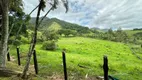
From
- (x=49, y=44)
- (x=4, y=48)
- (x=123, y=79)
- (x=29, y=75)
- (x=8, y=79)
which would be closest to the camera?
(x=8, y=79)

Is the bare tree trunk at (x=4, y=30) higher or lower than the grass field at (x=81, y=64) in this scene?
higher

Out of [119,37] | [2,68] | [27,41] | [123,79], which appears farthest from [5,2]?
[119,37]

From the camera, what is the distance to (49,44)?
55.6 meters

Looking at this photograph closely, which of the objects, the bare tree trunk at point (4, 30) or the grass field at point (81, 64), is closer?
the bare tree trunk at point (4, 30)

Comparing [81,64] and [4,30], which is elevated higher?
[4,30]

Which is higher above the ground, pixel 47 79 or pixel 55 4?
pixel 55 4

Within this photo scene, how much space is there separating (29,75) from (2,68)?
75.2 inches

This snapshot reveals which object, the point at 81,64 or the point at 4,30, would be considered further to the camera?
the point at 81,64

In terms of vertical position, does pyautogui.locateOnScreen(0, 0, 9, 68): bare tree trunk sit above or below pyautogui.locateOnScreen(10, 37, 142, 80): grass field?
above

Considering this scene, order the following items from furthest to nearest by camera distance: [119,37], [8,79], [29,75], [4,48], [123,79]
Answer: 1. [119,37]
2. [123,79]
3. [4,48]
4. [29,75]
5. [8,79]

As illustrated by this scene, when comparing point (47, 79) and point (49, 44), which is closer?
point (47, 79)

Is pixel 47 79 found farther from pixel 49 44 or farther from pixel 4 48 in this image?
pixel 49 44

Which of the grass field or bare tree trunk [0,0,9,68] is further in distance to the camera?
the grass field

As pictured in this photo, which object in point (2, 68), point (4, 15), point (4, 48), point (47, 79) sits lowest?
point (47, 79)
